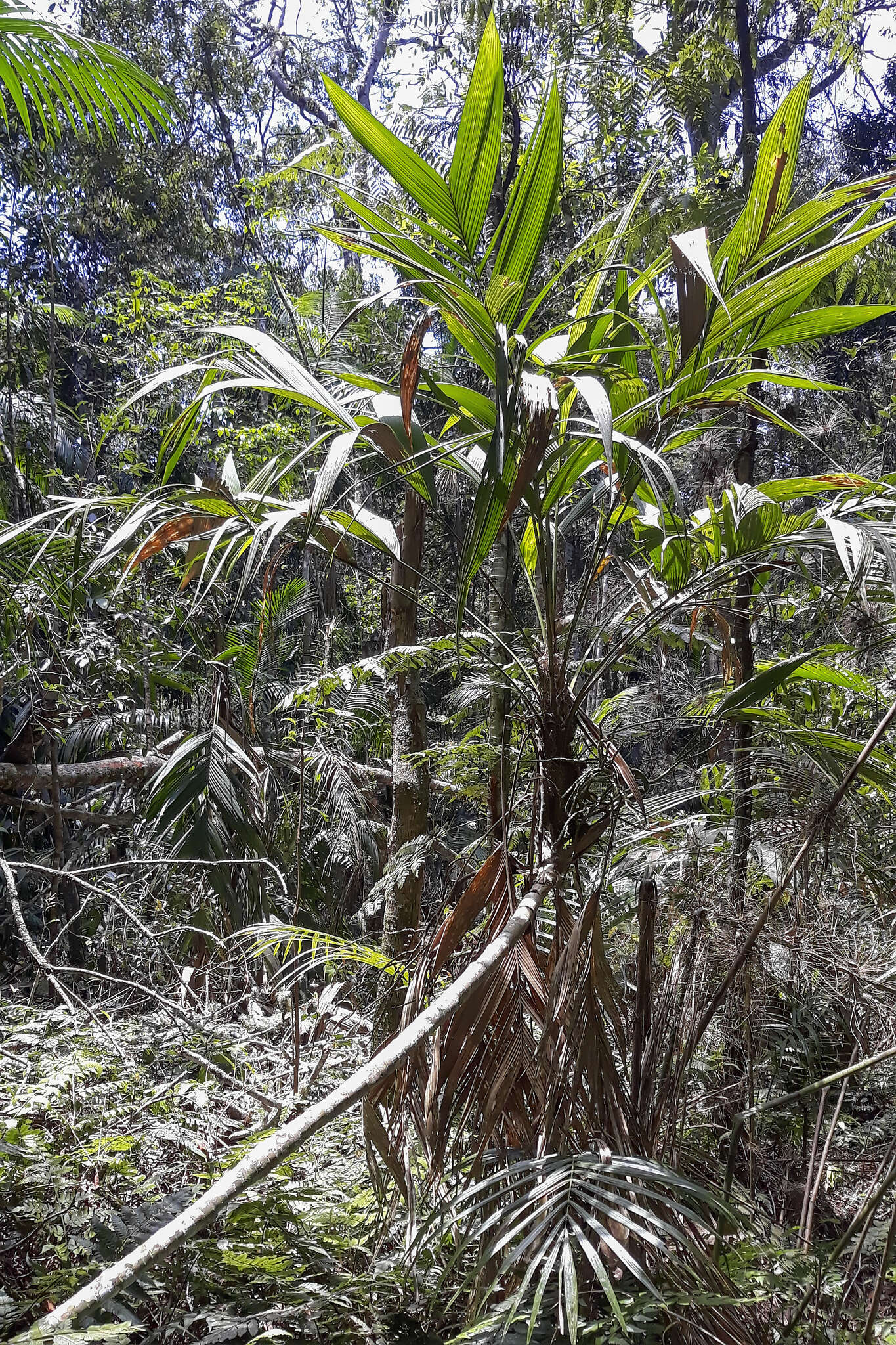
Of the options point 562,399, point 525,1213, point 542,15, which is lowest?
point 525,1213

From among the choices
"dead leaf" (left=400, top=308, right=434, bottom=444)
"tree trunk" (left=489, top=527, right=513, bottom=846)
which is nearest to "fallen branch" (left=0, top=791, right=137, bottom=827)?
"tree trunk" (left=489, top=527, right=513, bottom=846)

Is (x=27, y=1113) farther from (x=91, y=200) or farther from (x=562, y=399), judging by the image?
(x=91, y=200)

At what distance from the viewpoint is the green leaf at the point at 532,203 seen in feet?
4.93

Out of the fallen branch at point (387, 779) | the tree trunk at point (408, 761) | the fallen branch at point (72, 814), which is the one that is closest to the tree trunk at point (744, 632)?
the tree trunk at point (408, 761)

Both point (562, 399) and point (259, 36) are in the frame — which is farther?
point (259, 36)

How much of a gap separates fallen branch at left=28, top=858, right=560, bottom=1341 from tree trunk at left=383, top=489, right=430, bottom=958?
1.07 m

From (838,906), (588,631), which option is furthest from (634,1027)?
(588,631)

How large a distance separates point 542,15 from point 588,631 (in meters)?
5.56

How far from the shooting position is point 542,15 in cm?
573

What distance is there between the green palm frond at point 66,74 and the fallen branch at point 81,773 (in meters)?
2.60

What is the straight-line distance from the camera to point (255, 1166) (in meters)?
0.93

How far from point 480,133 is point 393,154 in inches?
5.9

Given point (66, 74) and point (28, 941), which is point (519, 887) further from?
point (66, 74)

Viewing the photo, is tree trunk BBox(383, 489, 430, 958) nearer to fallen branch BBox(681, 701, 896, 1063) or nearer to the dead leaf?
the dead leaf
